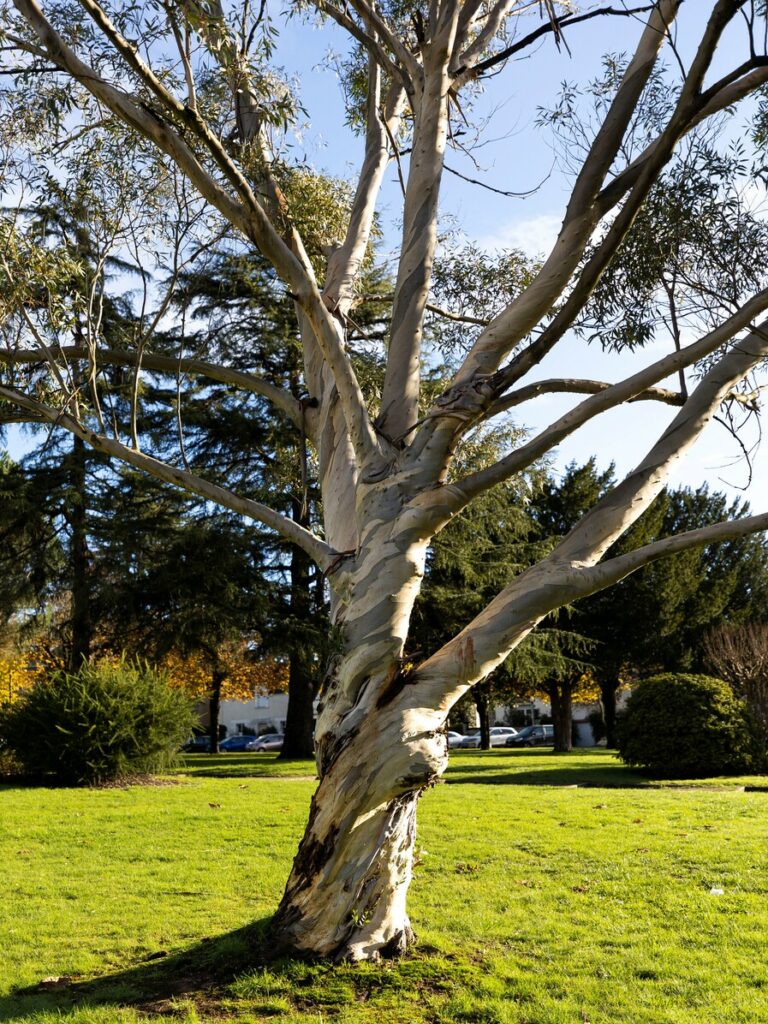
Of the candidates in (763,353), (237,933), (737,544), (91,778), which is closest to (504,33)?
(763,353)

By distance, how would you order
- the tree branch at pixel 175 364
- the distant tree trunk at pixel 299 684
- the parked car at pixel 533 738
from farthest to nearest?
the parked car at pixel 533 738 < the distant tree trunk at pixel 299 684 < the tree branch at pixel 175 364

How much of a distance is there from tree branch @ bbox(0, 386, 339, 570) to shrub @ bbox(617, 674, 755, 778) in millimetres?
10961

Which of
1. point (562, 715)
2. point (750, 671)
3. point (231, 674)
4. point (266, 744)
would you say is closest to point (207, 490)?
point (750, 671)

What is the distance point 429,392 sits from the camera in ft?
54.0

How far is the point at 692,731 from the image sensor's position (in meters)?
15.6

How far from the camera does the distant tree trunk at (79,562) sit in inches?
829

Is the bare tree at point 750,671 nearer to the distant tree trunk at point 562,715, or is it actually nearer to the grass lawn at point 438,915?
the grass lawn at point 438,915

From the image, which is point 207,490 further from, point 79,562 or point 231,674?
point 231,674

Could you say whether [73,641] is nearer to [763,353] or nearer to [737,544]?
[763,353]

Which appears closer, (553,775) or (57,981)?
(57,981)

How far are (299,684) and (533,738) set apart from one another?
2367 centimetres

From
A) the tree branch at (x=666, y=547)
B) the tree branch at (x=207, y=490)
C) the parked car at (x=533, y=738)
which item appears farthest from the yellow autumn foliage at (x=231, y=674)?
the tree branch at (x=666, y=547)

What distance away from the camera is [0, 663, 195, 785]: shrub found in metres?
14.9

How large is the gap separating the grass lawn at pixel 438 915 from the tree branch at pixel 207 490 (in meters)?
2.45
